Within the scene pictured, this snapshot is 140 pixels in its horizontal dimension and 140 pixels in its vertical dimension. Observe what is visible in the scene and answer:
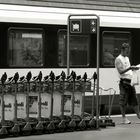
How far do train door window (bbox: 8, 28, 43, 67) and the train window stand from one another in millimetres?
586

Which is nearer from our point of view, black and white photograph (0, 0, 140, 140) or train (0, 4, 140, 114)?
black and white photograph (0, 0, 140, 140)

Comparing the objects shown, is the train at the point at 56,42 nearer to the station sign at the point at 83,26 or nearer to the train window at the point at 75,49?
the train window at the point at 75,49

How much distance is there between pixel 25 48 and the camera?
1438 cm

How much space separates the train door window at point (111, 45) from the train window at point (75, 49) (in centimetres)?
57

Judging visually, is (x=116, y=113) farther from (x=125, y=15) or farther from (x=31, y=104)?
(x=31, y=104)

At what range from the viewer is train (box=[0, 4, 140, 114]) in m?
14.0

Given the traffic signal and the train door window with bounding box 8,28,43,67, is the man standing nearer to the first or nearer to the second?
the traffic signal

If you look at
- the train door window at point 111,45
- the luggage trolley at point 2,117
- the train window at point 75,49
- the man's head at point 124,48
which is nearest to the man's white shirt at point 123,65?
the man's head at point 124,48

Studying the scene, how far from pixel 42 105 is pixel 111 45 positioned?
575cm

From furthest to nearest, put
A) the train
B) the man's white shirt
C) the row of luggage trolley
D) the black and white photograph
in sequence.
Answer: the train < the man's white shirt < the black and white photograph < the row of luggage trolley

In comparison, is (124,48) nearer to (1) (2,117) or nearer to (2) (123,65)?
(2) (123,65)

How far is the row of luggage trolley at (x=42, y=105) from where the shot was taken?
1005 centimetres

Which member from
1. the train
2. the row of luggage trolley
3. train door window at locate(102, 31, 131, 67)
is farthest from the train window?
the row of luggage trolley

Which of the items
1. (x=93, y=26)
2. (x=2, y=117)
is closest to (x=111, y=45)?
(x=93, y=26)
